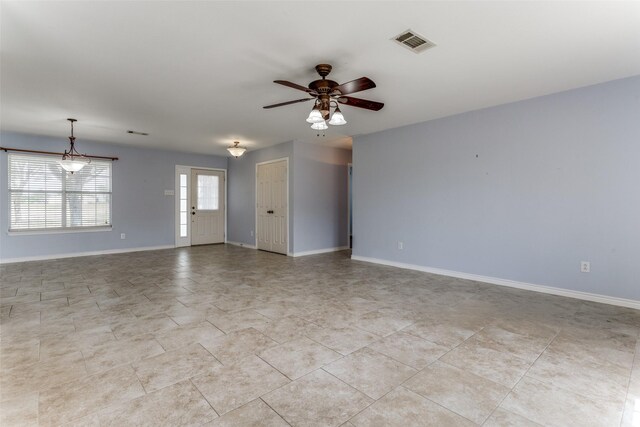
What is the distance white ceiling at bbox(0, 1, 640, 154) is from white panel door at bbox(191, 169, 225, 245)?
3.75m

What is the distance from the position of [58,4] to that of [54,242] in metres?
5.92

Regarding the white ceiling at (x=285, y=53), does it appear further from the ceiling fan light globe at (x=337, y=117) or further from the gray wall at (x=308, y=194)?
the gray wall at (x=308, y=194)

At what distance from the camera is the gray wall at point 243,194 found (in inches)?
308

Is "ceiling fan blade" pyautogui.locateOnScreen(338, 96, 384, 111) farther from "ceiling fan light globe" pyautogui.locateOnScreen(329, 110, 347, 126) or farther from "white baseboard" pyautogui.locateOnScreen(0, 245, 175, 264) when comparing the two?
"white baseboard" pyautogui.locateOnScreen(0, 245, 175, 264)

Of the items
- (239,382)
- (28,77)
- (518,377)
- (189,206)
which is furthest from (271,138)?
(518,377)

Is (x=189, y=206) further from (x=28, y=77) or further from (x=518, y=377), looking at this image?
(x=518, y=377)

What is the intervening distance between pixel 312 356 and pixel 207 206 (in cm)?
698

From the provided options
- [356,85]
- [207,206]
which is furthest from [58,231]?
[356,85]

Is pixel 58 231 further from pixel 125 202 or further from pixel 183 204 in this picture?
pixel 183 204

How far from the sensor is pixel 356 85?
9.30 feet

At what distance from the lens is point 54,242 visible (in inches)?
252

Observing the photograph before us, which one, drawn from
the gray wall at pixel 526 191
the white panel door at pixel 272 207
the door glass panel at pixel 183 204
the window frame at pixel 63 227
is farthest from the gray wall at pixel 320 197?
the window frame at pixel 63 227

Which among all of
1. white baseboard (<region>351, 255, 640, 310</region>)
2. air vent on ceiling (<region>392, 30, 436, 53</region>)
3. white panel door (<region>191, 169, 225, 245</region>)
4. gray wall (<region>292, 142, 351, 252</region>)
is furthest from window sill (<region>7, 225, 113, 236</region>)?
air vent on ceiling (<region>392, 30, 436, 53</region>)

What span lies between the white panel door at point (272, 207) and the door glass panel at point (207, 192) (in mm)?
1601
